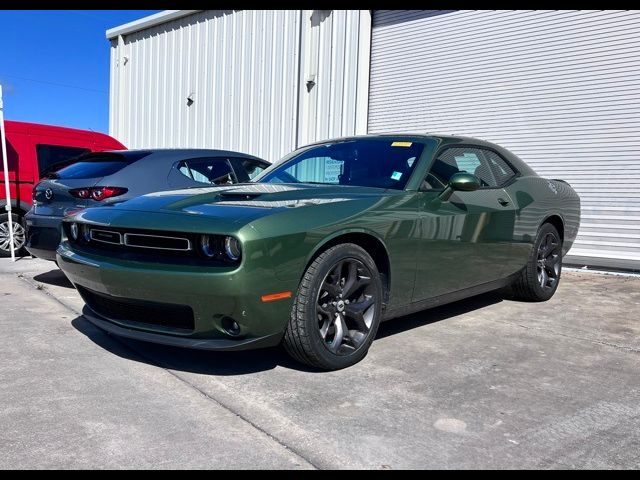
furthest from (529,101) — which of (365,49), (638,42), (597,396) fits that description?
(597,396)

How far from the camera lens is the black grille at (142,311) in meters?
3.00

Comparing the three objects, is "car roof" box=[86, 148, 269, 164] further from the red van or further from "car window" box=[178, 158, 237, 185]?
the red van

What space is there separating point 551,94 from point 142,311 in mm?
6913

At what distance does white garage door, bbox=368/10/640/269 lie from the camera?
295 inches

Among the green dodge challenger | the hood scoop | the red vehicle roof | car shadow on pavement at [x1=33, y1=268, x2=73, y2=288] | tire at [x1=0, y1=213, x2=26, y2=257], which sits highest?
the red vehicle roof

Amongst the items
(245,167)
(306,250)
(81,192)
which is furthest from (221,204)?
(245,167)

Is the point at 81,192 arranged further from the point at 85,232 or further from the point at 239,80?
the point at 239,80

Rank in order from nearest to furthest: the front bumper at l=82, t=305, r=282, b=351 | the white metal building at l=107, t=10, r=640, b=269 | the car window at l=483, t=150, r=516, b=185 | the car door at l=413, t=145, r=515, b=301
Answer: the front bumper at l=82, t=305, r=282, b=351, the car door at l=413, t=145, r=515, b=301, the car window at l=483, t=150, r=516, b=185, the white metal building at l=107, t=10, r=640, b=269

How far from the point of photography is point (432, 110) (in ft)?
31.0

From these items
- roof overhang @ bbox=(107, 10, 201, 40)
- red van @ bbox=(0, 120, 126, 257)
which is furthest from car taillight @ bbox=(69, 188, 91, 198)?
roof overhang @ bbox=(107, 10, 201, 40)

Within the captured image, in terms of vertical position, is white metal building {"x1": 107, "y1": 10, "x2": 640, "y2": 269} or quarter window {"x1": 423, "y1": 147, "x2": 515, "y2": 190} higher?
white metal building {"x1": 107, "y1": 10, "x2": 640, "y2": 269}

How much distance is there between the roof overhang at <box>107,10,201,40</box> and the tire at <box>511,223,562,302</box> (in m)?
11.1

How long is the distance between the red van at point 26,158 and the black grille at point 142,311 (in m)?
4.56
